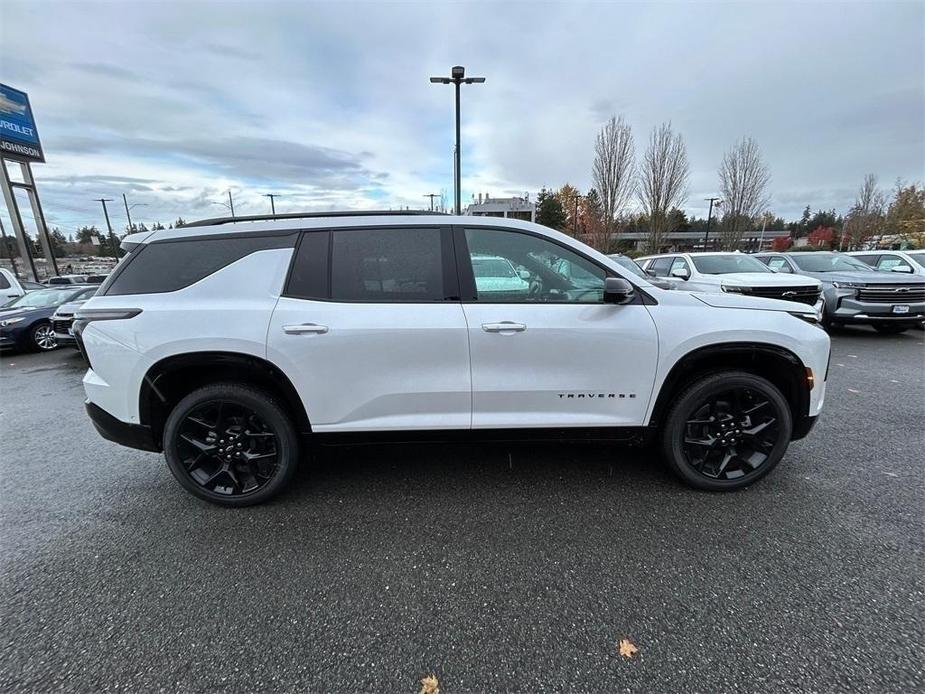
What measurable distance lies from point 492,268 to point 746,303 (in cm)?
169

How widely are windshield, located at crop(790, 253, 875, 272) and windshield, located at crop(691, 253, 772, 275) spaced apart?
5.80ft

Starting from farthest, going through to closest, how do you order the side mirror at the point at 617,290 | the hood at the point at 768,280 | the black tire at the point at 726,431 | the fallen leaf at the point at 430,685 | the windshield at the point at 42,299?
the windshield at the point at 42,299, the hood at the point at 768,280, the black tire at the point at 726,431, the side mirror at the point at 617,290, the fallen leaf at the point at 430,685

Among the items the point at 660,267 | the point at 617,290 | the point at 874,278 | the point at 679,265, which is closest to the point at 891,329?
the point at 874,278

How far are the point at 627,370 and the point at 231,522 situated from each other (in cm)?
262

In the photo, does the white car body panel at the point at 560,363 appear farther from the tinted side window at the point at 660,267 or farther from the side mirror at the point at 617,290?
the tinted side window at the point at 660,267

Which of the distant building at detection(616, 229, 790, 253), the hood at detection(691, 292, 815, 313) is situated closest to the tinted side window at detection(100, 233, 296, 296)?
the hood at detection(691, 292, 815, 313)

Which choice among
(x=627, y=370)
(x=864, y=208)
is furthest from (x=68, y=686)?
(x=864, y=208)

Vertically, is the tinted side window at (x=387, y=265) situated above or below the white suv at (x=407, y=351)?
above

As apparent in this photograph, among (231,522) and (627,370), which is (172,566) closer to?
(231,522)

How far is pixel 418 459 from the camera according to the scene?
344 centimetres

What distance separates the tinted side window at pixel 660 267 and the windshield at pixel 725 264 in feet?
2.89

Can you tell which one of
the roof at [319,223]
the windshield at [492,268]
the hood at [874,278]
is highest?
the roof at [319,223]

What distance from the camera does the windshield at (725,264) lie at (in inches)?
360

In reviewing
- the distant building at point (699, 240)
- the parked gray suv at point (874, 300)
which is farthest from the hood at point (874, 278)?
the distant building at point (699, 240)
